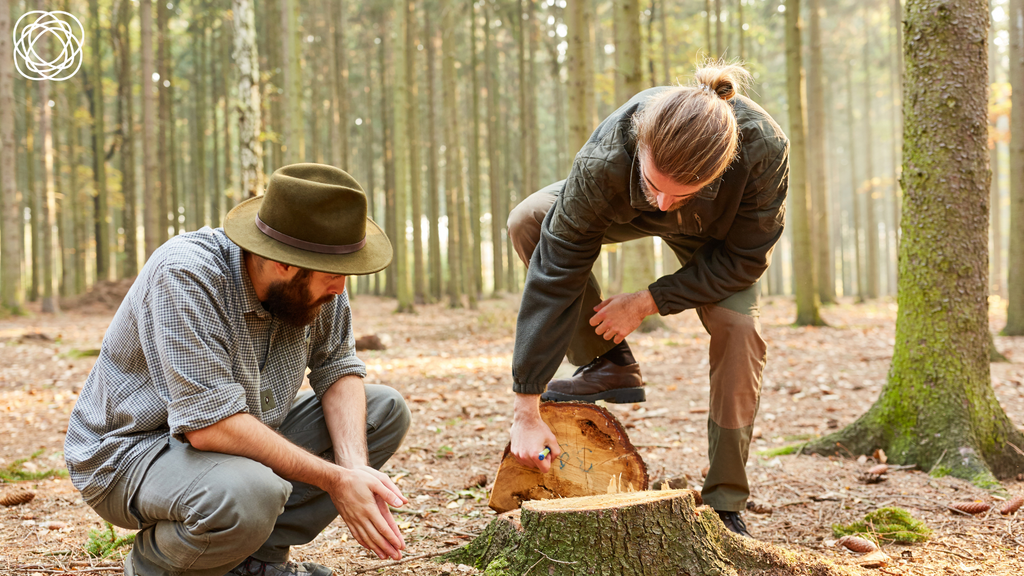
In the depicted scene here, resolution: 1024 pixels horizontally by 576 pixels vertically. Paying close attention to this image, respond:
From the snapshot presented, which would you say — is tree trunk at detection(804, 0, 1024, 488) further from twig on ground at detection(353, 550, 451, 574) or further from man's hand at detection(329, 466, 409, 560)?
man's hand at detection(329, 466, 409, 560)

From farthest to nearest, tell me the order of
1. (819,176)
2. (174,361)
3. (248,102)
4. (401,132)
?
(819,176), (401,132), (248,102), (174,361)

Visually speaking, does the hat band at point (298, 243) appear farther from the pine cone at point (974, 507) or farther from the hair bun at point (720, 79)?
the pine cone at point (974, 507)

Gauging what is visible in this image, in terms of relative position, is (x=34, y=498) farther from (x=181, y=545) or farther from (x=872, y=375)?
(x=872, y=375)

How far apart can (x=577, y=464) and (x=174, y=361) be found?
5.27ft

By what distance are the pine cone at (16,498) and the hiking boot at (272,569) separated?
176 centimetres

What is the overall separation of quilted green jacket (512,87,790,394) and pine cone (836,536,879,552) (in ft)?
3.66

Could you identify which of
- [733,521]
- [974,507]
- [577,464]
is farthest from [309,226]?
[974,507]

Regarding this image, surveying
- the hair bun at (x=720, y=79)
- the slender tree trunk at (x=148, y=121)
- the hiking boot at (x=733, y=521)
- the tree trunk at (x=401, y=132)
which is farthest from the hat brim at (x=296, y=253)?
the slender tree trunk at (x=148, y=121)

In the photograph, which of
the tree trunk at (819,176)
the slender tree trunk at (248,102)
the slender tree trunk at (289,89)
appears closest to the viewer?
the slender tree trunk at (248,102)

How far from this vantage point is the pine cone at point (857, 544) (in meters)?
2.63

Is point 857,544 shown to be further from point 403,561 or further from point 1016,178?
point 1016,178

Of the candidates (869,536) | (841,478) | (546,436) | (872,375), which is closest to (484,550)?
(546,436)

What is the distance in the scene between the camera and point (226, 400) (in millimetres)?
2033

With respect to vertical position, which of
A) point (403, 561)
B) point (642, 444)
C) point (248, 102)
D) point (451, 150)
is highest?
point (248, 102)
